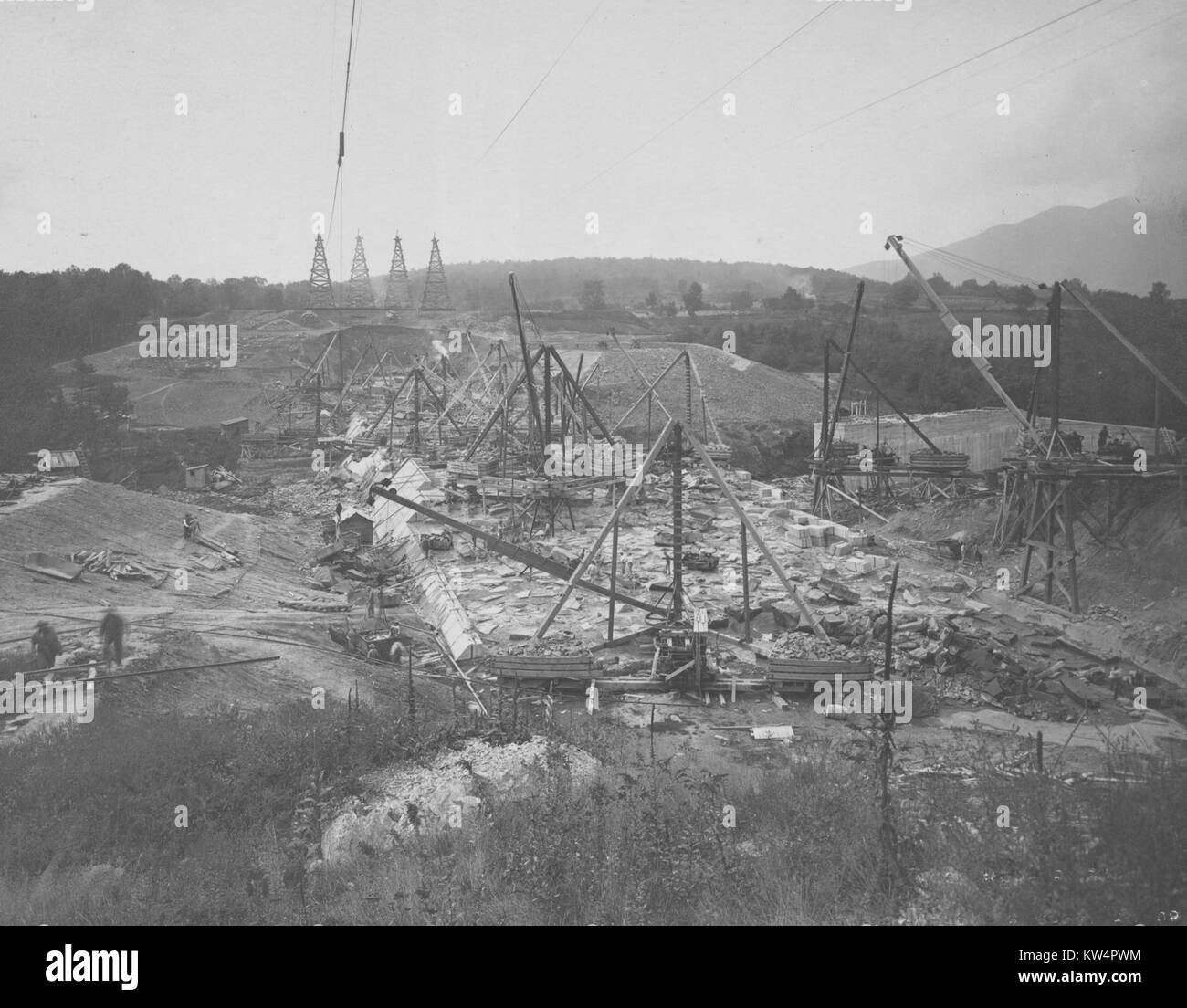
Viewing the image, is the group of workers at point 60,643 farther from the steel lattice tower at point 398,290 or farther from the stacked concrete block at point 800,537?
the steel lattice tower at point 398,290

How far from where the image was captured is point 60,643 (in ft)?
34.4

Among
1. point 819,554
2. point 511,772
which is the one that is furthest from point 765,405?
point 511,772

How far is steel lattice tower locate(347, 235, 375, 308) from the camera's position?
6120 centimetres

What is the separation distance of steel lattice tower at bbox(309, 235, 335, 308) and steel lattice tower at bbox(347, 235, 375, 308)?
5.51 ft

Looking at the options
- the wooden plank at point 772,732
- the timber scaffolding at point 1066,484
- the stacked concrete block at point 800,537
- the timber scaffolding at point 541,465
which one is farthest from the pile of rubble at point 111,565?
the timber scaffolding at point 1066,484

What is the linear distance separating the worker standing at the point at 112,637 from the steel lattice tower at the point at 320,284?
48797 millimetres

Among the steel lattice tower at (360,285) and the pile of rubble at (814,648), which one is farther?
the steel lattice tower at (360,285)

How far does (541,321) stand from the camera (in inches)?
2286

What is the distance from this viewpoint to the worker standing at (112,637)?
10.2 metres

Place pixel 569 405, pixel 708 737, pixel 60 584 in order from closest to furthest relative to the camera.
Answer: pixel 708 737 → pixel 60 584 → pixel 569 405

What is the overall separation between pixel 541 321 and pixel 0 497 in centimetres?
4338

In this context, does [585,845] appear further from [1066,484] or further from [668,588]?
[1066,484]
